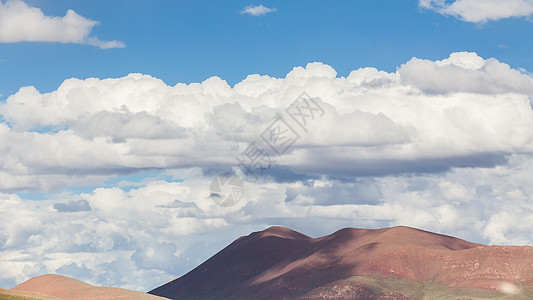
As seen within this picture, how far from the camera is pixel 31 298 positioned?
190m

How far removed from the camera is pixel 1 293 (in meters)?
192

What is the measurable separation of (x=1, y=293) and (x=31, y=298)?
8.27 meters
